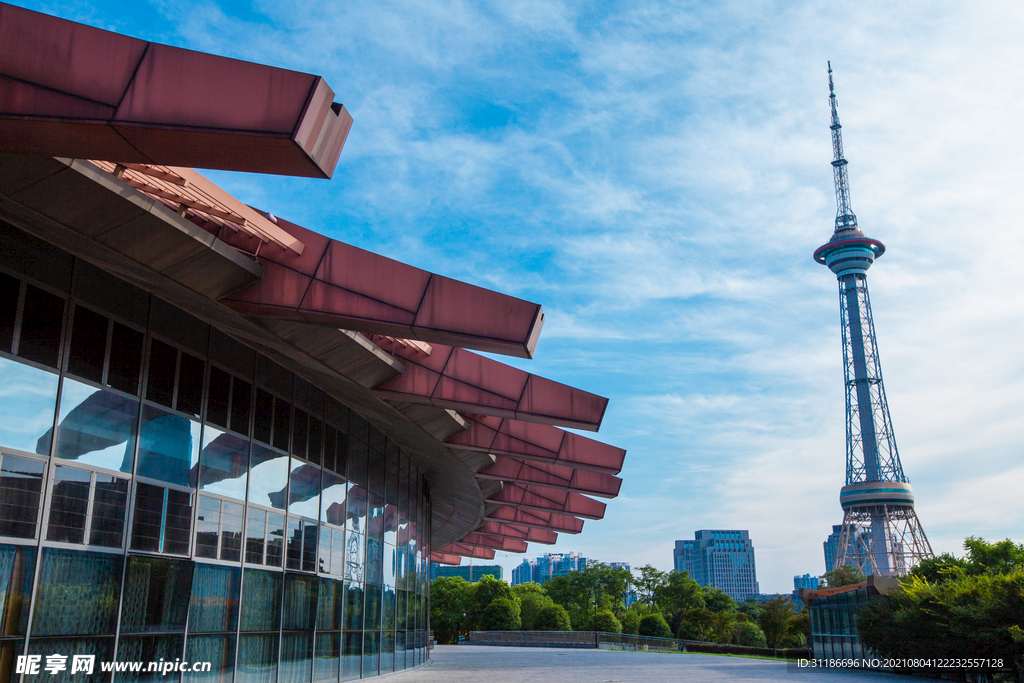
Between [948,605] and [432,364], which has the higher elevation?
[432,364]

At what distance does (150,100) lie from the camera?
6910 mm

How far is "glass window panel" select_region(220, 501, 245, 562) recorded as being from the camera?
13.2 meters

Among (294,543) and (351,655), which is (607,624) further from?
(294,543)

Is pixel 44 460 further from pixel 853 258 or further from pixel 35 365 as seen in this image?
pixel 853 258

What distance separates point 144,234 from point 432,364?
713 cm

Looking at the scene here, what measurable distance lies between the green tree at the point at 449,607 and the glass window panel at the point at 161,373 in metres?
66.5

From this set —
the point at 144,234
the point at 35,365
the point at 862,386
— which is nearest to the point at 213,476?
the point at 35,365

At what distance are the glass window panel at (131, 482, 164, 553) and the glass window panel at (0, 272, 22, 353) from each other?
290cm

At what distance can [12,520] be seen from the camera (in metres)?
9.32

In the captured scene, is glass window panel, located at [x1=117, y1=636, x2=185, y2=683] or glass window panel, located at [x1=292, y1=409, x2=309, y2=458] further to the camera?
glass window panel, located at [x1=292, y1=409, x2=309, y2=458]

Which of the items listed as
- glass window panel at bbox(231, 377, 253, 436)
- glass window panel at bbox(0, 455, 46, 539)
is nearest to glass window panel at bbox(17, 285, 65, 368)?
glass window panel at bbox(0, 455, 46, 539)

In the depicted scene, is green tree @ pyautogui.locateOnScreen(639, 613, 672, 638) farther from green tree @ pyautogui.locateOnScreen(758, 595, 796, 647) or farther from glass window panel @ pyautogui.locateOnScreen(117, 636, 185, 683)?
glass window panel @ pyautogui.locateOnScreen(117, 636, 185, 683)

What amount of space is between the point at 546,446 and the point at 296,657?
303 inches

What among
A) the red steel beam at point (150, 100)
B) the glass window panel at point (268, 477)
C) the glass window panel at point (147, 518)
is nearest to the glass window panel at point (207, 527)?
the glass window panel at point (147, 518)
